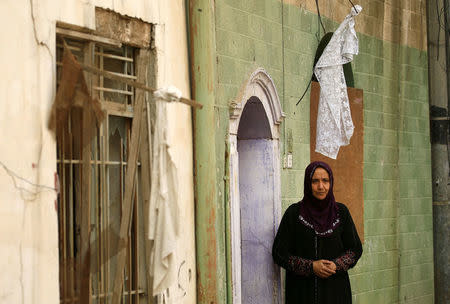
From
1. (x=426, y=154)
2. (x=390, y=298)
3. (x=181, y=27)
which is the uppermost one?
(x=181, y=27)

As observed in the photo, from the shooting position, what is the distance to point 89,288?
641 cm

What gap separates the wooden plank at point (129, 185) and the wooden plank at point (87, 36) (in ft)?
1.28

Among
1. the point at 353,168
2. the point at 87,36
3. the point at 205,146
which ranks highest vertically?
the point at 87,36

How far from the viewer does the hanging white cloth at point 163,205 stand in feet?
19.7

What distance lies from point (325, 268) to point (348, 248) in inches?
15.9

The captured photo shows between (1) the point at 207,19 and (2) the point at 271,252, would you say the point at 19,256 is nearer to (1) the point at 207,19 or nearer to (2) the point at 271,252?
(1) the point at 207,19

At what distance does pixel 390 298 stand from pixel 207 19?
18.0 ft

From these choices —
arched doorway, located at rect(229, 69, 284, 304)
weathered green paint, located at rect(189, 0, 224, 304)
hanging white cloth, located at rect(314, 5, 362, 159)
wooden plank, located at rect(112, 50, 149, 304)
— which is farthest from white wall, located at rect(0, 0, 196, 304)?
hanging white cloth, located at rect(314, 5, 362, 159)

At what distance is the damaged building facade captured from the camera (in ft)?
19.6

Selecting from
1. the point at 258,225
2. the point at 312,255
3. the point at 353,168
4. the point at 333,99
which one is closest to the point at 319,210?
the point at 312,255

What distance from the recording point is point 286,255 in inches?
349

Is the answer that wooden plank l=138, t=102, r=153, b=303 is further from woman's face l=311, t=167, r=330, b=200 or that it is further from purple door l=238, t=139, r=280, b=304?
purple door l=238, t=139, r=280, b=304

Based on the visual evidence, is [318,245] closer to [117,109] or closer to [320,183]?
[320,183]

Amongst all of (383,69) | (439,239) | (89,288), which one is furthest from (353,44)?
(89,288)
